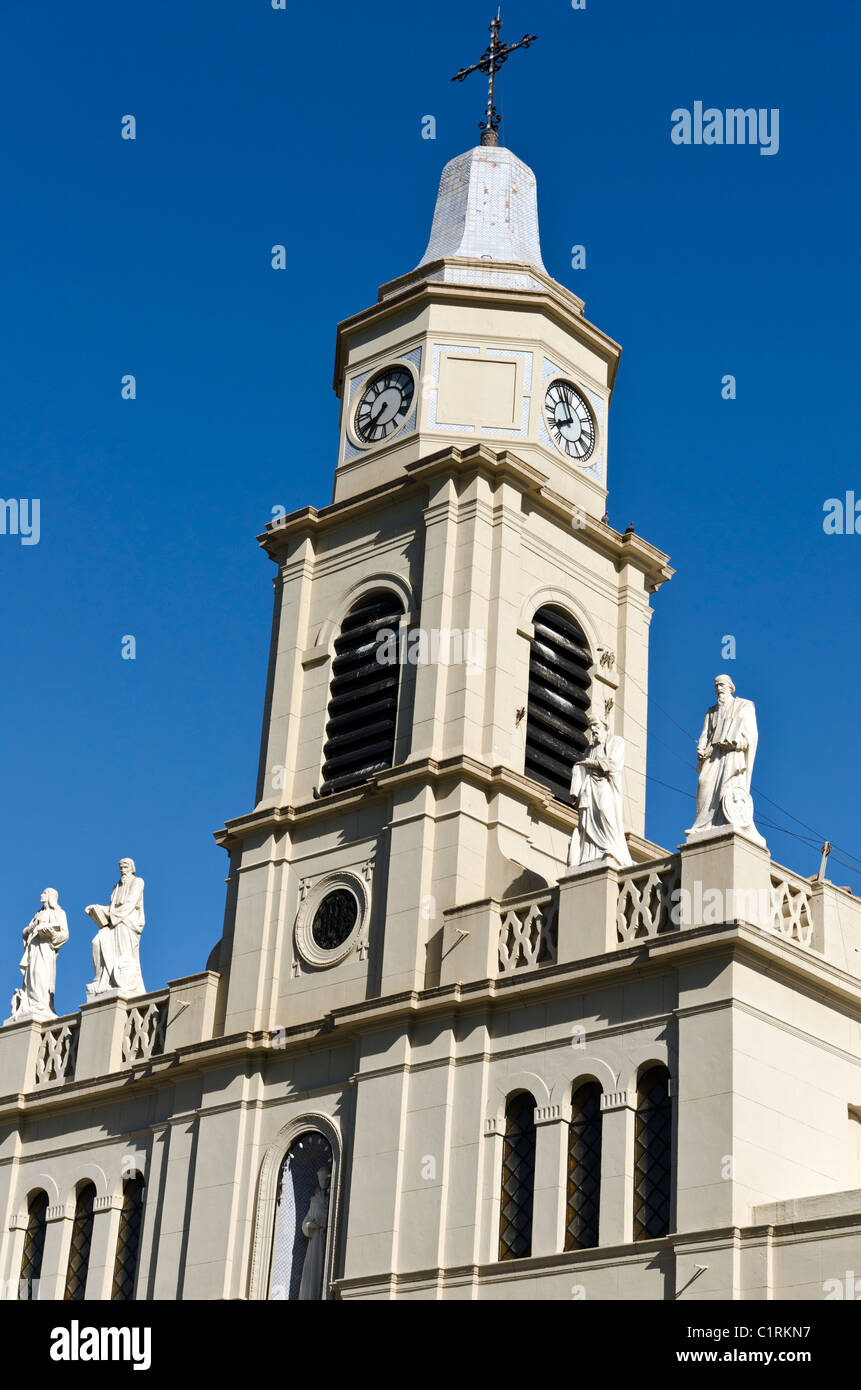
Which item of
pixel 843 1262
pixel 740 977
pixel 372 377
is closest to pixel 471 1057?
pixel 740 977

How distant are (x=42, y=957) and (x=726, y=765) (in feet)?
53.9

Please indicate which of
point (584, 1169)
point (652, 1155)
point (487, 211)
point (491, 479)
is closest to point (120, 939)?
point (491, 479)

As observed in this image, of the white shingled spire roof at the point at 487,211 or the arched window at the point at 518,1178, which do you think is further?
the white shingled spire roof at the point at 487,211

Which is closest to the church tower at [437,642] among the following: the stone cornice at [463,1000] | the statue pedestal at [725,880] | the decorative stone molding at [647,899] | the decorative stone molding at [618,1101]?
the stone cornice at [463,1000]

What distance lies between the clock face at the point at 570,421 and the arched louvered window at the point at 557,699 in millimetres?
3836

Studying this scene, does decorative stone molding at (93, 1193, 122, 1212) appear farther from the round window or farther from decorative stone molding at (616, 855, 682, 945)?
decorative stone molding at (616, 855, 682, 945)

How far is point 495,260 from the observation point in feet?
143

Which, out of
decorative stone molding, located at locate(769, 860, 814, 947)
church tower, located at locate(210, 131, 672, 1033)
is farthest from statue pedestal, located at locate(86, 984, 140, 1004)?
decorative stone molding, located at locate(769, 860, 814, 947)

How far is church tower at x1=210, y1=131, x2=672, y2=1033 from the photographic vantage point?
36375 mm

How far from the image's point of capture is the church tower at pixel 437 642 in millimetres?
36375

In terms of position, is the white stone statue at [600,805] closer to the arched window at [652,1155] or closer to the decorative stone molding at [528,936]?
the decorative stone molding at [528,936]

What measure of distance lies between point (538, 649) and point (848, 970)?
9374mm

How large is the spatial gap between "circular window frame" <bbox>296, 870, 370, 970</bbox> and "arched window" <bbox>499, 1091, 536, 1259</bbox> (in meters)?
5.02
